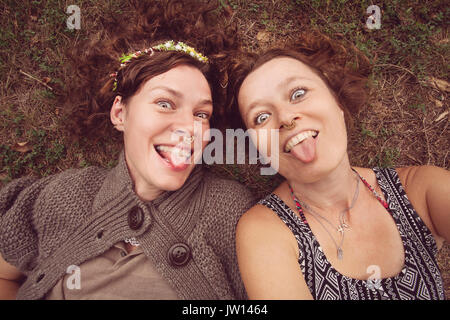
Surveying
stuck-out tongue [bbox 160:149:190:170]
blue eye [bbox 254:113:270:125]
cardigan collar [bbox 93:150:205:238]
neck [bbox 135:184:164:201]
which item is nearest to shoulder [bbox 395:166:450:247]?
blue eye [bbox 254:113:270:125]

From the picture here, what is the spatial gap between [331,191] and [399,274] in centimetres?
70

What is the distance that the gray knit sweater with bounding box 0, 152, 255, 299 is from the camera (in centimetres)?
212

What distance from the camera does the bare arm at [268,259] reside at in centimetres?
182

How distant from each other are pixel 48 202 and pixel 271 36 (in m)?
2.60

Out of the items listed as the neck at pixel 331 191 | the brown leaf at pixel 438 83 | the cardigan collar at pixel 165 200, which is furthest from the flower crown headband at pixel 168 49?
the brown leaf at pixel 438 83

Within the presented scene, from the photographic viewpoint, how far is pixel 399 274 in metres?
1.98

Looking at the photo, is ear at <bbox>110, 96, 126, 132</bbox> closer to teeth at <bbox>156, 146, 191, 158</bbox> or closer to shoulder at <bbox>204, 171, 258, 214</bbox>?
teeth at <bbox>156, 146, 191, 158</bbox>

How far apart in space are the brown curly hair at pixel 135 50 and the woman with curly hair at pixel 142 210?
21 millimetres

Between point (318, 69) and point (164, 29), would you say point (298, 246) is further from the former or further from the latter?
point (164, 29)

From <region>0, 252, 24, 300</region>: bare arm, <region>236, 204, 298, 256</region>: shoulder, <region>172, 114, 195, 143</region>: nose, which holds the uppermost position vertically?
<region>172, 114, 195, 143</region>: nose

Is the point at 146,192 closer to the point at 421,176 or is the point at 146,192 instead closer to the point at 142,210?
the point at 142,210

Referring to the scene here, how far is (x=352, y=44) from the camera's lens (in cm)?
290

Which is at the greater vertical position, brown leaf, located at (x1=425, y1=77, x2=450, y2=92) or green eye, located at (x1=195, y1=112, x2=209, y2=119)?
brown leaf, located at (x1=425, y1=77, x2=450, y2=92)

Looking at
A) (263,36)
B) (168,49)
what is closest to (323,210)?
(168,49)
